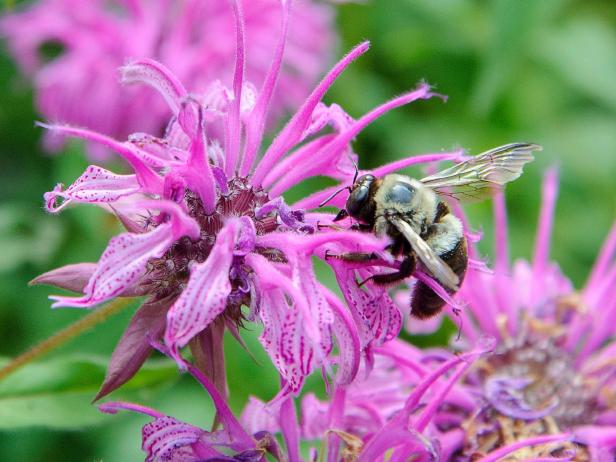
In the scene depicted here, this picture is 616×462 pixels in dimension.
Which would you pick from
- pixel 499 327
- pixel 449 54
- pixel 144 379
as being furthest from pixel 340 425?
pixel 449 54

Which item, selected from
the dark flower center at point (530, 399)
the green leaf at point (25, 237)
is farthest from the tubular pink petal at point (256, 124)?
the green leaf at point (25, 237)

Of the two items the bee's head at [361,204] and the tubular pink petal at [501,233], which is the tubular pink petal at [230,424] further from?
the tubular pink petal at [501,233]

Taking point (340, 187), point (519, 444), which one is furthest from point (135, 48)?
point (519, 444)

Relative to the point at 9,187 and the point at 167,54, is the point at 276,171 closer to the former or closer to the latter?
the point at 167,54

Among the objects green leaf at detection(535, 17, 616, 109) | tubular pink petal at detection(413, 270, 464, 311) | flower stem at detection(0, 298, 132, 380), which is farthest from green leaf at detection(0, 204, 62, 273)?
green leaf at detection(535, 17, 616, 109)

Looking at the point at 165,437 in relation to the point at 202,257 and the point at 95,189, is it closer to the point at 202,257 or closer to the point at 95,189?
the point at 202,257

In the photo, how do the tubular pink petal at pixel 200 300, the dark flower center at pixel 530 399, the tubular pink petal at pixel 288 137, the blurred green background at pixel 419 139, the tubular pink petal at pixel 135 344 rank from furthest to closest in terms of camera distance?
1. the blurred green background at pixel 419 139
2. the dark flower center at pixel 530 399
3. the tubular pink petal at pixel 288 137
4. the tubular pink petal at pixel 135 344
5. the tubular pink petal at pixel 200 300
